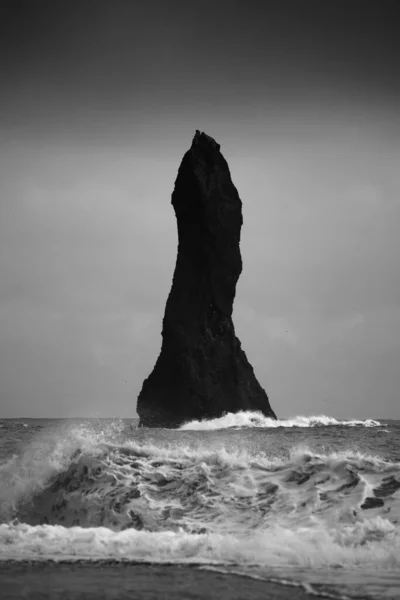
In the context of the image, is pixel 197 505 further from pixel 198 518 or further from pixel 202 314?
pixel 202 314

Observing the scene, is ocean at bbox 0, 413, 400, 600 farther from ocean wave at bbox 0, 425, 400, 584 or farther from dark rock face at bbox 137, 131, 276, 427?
dark rock face at bbox 137, 131, 276, 427

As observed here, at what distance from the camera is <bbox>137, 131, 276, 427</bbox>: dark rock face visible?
42875 millimetres

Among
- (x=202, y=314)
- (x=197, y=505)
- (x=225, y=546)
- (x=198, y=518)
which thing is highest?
(x=202, y=314)

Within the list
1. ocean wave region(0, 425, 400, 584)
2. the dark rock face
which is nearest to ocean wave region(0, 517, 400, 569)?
ocean wave region(0, 425, 400, 584)

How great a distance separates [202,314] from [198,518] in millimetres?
35832

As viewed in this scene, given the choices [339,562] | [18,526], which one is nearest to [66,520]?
[18,526]

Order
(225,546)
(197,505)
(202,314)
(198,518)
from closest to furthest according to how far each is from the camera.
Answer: (225,546), (198,518), (197,505), (202,314)

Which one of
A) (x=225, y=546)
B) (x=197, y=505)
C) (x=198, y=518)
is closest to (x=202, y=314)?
(x=197, y=505)

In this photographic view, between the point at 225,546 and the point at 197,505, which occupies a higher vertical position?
the point at 197,505

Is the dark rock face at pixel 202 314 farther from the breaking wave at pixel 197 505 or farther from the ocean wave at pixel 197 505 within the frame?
the breaking wave at pixel 197 505

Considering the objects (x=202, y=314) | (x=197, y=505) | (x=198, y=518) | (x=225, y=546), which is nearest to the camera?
(x=225, y=546)

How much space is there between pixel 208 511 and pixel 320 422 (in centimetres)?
4182

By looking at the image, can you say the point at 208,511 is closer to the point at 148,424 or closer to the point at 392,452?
the point at 392,452

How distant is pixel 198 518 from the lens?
9.58m
